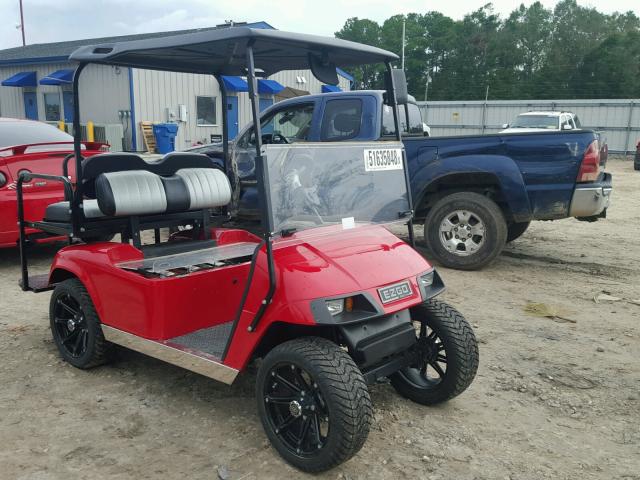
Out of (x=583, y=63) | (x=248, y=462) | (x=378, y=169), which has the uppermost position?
(x=583, y=63)

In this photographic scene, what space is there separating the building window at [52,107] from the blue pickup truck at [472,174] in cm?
1705

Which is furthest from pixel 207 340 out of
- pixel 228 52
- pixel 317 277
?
pixel 228 52

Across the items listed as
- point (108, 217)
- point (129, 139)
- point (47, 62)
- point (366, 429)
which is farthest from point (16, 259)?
point (47, 62)

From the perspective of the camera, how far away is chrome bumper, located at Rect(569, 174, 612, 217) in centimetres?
625

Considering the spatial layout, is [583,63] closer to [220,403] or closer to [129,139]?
[129,139]

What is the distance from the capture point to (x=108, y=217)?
4.22 meters

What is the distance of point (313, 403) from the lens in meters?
2.88

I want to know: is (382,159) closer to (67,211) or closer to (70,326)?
(67,211)

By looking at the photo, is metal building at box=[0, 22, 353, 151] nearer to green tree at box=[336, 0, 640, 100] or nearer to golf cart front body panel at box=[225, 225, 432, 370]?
golf cart front body panel at box=[225, 225, 432, 370]

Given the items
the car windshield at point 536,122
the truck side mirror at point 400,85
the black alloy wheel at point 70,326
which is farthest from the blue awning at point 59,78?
the truck side mirror at point 400,85

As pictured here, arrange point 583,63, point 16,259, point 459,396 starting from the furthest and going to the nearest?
1. point 583,63
2. point 16,259
3. point 459,396

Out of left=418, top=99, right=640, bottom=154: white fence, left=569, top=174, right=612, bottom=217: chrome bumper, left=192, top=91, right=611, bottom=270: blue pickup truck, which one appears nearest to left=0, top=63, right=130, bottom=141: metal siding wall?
left=192, top=91, right=611, bottom=270: blue pickup truck

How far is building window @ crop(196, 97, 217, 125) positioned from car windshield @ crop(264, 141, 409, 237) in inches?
710

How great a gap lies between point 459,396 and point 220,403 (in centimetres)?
149
